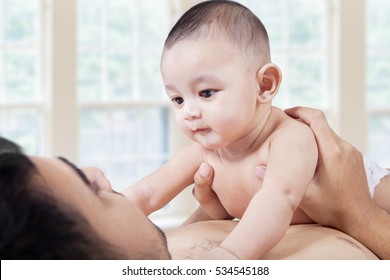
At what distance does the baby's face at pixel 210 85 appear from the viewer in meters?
1.35

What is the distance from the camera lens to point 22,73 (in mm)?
4703

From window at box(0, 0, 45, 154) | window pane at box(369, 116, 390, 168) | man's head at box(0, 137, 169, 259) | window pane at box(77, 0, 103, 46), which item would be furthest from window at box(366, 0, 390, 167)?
man's head at box(0, 137, 169, 259)

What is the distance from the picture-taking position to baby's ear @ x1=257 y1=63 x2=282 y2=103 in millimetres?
1425

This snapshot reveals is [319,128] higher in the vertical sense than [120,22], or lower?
lower

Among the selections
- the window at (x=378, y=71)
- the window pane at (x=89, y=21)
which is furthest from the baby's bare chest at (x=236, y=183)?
the window at (x=378, y=71)

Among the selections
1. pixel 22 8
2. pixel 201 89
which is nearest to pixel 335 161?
pixel 201 89

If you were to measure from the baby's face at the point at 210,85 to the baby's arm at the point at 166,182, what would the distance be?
0.71ft

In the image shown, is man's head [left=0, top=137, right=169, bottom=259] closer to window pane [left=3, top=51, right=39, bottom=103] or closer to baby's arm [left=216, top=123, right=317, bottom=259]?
baby's arm [left=216, top=123, right=317, bottom=259]

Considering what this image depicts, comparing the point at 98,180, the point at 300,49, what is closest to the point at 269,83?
the point at 98,180

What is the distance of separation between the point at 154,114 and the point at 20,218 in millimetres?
4348

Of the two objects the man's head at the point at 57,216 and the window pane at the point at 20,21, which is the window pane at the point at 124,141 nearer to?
the window pane at the point at 20,21

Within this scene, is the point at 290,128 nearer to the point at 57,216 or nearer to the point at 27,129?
the point at 57,216

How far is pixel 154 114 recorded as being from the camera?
5.14m

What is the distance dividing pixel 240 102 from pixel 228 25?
16cm
